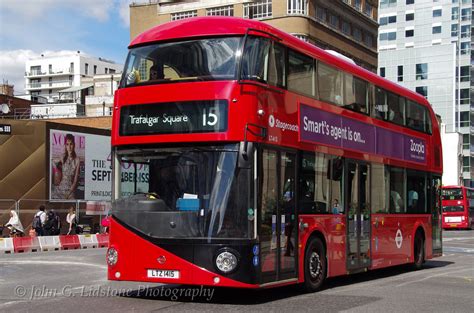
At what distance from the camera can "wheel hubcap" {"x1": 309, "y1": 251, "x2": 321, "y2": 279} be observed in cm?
1147

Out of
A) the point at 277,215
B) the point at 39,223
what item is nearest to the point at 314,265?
the point at 277,215

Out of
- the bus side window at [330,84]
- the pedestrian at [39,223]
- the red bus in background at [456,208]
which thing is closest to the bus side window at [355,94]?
the bus side window at [330,84]

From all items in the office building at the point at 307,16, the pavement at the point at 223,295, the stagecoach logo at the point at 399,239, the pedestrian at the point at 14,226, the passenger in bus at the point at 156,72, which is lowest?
the pavement at the point at 223,295

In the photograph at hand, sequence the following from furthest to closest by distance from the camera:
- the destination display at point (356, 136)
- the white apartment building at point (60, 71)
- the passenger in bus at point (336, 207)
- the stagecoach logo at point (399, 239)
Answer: the white apartment building at point (60, 71)
the stagecoach logo at point (399, 239)
the passenger in bus at point (336, 207)
the destination display at point (356, 136)

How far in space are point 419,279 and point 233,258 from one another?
643 cm

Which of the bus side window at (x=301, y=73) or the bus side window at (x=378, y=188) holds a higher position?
the bus side window at (x=301, y=73)

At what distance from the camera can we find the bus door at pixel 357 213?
13023mm

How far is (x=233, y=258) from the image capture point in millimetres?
9500

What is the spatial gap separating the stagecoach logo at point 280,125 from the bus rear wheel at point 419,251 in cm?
728

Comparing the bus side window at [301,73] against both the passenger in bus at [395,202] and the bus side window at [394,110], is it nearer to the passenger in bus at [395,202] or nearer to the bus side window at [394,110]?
the bus side window at [394,110]

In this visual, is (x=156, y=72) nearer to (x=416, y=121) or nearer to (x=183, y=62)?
(x=183, y=62)

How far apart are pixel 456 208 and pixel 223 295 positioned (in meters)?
42.4

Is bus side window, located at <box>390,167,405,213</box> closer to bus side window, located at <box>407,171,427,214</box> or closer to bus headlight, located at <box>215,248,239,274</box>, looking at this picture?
bus side window, located at <box>407,171,427,214</box>

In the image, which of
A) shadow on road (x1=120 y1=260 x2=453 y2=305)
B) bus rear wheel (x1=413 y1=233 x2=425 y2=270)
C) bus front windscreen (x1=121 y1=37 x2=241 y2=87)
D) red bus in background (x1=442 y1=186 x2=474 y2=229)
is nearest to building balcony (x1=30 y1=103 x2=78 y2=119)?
red bus in background (x1=442 y1=186 x2=474 y2=229)
